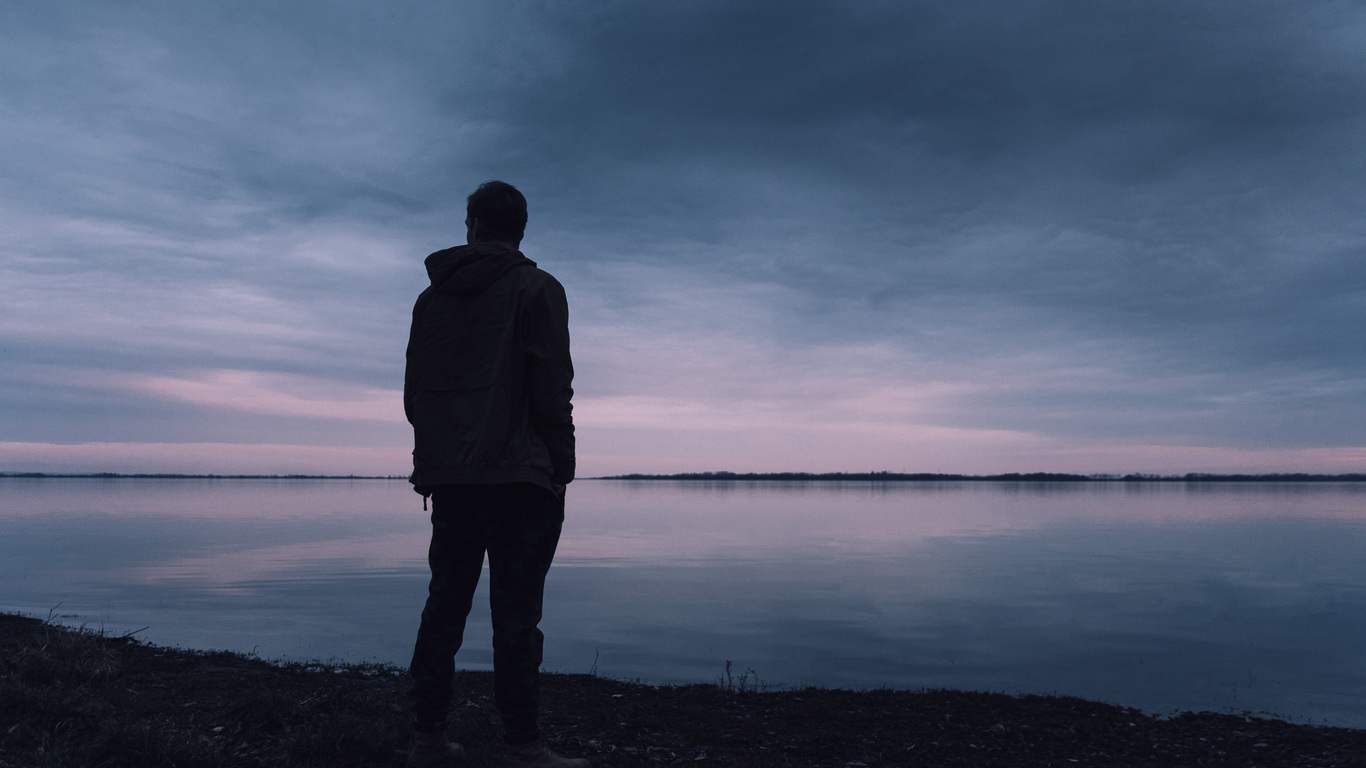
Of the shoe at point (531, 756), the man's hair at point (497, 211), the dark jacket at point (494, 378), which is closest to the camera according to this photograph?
the dark jacket at point (494, 378)

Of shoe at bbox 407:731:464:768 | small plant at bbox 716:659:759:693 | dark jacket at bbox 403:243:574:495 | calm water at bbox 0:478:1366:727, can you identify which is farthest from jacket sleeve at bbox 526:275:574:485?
calm water at bbox 0:478:1366:727

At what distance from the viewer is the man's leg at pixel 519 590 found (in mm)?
4156

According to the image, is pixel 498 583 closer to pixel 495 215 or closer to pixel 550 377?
pixel 550 377

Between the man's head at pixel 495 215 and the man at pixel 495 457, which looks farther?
the man's head at pixel 495 215

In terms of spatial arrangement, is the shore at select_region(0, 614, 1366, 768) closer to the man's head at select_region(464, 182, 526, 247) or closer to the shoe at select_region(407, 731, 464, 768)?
the shoe at select_region(407, 731, 464, 768)

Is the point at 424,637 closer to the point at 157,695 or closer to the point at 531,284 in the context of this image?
the point at 531,284

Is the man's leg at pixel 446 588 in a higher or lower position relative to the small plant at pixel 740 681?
higher

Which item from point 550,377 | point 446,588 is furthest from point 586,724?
point 550,377

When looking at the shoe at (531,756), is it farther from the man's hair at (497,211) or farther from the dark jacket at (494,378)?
the man's hair at (497,211)

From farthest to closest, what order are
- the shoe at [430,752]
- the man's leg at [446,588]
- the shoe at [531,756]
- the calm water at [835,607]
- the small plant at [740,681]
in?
1. the calm water at [835,607]
2. the small plant at [740,681]
3. the shoe at [430,752]
4. the shoe at [531,756]
5. the man's leg at [446,588]

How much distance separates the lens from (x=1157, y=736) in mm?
6863

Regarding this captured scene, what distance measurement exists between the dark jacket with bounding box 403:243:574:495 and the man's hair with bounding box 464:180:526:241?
21 cm

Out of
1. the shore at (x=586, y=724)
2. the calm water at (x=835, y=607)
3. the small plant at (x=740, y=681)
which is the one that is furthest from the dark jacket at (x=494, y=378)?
the calm water at (x=835, y=607)

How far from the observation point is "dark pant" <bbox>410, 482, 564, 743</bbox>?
416 cm
